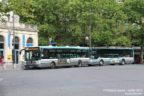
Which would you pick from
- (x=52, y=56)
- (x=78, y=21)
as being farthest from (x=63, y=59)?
(x=78, y=21)

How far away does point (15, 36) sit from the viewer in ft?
143

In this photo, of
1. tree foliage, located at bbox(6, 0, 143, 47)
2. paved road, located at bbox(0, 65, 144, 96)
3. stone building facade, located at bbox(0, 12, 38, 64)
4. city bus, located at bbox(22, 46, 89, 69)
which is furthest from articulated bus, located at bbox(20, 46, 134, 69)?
paved road, located at bbox(0, 65, 144, 96)

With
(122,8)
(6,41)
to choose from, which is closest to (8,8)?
(6,41)

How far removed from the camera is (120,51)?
151 ft

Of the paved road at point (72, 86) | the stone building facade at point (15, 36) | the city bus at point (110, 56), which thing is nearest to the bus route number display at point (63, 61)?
the city bus at point (110, 56)

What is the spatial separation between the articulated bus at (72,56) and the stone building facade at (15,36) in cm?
754

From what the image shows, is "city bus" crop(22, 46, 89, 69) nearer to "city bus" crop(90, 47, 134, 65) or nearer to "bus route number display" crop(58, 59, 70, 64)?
"bus route number display" crop(58, 59, 70, 64)

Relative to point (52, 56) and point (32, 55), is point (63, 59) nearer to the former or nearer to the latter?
point (52, 56)

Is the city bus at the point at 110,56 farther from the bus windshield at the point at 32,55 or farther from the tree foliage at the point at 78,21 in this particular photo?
the bus windshield at the point at 32,55

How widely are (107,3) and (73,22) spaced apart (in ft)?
22.4

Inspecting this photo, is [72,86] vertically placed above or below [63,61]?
above

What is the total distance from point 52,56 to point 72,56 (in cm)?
417

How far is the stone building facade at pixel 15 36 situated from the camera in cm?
4156

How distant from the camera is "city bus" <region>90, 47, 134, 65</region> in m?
42.1
